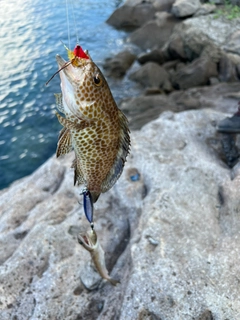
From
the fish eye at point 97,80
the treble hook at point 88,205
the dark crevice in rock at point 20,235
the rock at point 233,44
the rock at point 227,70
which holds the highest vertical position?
the fish eye at point 97,80

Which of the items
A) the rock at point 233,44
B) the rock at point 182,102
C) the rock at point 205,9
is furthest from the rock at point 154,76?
the rock at point 205,9

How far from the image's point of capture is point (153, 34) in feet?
57.0

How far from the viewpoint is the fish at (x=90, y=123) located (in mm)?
2574

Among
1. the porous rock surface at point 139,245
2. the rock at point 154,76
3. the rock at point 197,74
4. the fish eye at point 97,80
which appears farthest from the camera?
the rock at point 154,76

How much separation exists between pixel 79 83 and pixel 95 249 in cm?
221

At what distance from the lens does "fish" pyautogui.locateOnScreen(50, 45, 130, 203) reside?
257cm

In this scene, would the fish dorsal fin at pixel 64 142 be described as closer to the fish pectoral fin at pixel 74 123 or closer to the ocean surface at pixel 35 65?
the fish pectoral fin at pixel 74 123

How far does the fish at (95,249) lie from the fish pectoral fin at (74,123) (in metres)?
1.46

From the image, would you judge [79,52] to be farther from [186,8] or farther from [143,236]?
[186,8]

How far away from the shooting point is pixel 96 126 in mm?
2805

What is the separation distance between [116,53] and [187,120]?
1044cm

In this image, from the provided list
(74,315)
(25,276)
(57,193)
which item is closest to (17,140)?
(57,193)

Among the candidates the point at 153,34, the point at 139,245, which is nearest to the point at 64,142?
the point at 139,245

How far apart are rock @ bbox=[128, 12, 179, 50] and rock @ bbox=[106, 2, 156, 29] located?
89.0 inches
